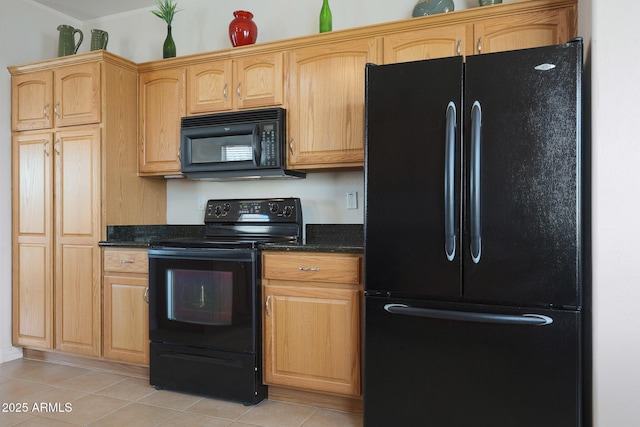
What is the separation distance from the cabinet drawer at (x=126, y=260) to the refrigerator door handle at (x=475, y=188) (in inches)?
77.7

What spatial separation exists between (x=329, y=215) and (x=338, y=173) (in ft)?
0.92

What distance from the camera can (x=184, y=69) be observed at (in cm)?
305

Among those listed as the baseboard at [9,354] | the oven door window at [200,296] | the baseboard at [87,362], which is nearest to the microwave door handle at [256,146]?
the oven door window at [200,296]

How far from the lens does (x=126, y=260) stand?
2873mm

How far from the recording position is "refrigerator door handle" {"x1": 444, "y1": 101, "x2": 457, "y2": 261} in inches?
73.0

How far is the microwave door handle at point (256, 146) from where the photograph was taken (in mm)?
2791

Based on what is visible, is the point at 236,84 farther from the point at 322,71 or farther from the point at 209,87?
the point at 322,71

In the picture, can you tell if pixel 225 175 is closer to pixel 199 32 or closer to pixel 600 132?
pixel 199 32

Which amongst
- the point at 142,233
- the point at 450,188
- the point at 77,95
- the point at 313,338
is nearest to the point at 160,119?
the point at 77,95

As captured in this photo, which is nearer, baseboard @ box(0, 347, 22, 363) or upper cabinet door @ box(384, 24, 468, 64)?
upper cabinet door @ box(384, 24, 468, 64)

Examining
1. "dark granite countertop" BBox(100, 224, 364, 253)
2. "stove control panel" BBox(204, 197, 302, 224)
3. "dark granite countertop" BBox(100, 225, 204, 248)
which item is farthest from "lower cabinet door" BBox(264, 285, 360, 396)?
"dark granite countertop" BBox(100, 225, 204, 248)

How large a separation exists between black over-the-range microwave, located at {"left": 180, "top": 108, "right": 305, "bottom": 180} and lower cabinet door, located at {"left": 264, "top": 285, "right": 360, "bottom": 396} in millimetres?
792

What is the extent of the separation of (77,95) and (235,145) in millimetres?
1157

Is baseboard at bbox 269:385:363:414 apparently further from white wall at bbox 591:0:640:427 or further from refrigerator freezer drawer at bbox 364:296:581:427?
white wall at bbox 591:0:640:427
